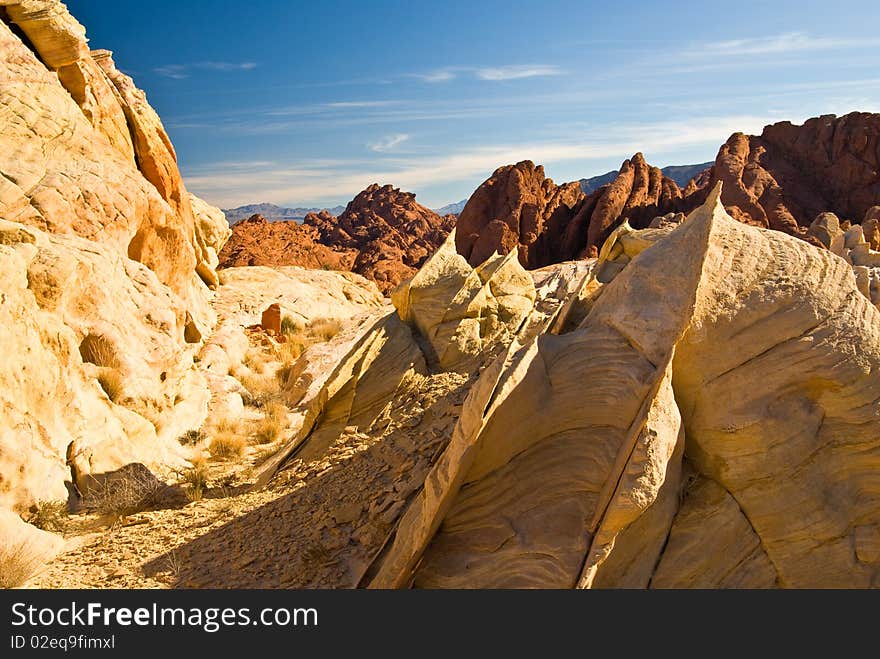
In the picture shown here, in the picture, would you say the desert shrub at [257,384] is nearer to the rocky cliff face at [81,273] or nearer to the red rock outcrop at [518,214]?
the rocky cliff face at [81,273]

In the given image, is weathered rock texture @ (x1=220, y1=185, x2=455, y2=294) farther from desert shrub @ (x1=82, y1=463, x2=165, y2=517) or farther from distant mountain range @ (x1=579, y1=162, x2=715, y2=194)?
distant mountain range @ (x1=579, y1=162, x2=715, y2=194)

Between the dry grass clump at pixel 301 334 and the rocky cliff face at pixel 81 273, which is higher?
the rocky cliff face at pixel 81 273

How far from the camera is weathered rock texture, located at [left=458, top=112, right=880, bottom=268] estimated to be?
39.2 metres

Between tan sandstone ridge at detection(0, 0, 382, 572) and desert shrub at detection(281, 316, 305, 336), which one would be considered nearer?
tan sandstone ridge at detection(0, 0, 382, 572)

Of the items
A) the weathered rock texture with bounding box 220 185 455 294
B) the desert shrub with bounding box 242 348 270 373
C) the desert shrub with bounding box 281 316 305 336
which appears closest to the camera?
the desert shrub with bounding box 242 348 270 373

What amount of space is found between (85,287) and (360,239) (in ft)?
175

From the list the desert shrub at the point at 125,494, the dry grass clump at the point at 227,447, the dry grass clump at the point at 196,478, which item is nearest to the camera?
the desert shrub at the point at 125,494

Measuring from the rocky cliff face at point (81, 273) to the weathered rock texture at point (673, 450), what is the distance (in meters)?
3.06

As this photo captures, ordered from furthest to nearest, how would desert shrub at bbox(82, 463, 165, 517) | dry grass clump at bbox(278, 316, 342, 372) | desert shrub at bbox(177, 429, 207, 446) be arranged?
dry grass clump at bbox(278, 316, 342, 372) → desert shrub at bbox(177, 429, 207, 446) → desert shrub at bbox(82, 463, 165, 517)

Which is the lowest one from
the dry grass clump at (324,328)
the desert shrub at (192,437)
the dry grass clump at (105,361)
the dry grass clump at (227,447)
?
the dry grass clump at (227,447)

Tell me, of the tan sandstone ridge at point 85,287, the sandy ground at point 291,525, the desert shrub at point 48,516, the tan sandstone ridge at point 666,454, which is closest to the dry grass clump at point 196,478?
the sandy ground at point 291,525

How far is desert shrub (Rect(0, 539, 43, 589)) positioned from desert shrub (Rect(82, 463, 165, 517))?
100 centimetres

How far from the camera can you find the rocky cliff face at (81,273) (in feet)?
20.7

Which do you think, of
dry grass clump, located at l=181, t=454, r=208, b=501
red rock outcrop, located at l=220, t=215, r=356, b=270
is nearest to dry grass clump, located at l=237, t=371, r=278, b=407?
dry grass clump, located at l=181, t=454, r=208, b=501
